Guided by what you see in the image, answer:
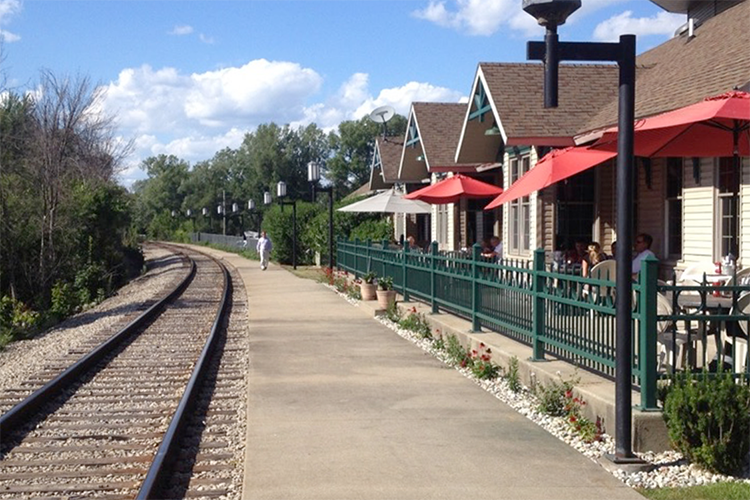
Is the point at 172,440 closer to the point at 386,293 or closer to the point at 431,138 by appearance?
the point at 386,293

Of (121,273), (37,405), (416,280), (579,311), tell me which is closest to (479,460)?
(579,311)

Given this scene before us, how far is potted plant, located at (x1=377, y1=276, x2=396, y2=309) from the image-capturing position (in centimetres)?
1767

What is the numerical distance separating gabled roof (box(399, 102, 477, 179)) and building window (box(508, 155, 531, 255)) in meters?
4.54

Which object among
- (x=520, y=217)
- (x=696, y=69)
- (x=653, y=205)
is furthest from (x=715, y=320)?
(x=520, y=217)

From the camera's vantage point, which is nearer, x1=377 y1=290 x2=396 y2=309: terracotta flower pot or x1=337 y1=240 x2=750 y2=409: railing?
x1=337 y1=240 x2=750 y2=409: railing

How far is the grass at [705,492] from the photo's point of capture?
5848 millimetres

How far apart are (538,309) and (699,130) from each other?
2756 mm

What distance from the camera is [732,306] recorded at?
711cm

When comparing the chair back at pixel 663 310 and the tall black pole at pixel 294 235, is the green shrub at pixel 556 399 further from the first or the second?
the tall black pole at pixel 294 235

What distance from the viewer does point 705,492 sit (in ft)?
19.6

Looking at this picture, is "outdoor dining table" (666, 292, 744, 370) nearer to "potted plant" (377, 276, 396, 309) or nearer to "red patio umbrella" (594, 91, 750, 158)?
"red patio umbrella" (594, 91, 750, 158)

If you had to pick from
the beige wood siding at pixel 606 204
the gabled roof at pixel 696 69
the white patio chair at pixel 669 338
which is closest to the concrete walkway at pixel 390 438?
the white patio chair at pixel 669 338

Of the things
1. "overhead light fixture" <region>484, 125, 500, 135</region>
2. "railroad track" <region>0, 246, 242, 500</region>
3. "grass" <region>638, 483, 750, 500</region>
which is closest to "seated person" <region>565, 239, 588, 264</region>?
"overhead light fixture" <region>484, 125, 500, 135</region>

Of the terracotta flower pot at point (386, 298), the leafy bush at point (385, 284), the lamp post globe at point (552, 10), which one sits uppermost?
the lamp post globe at point (552, 10)
